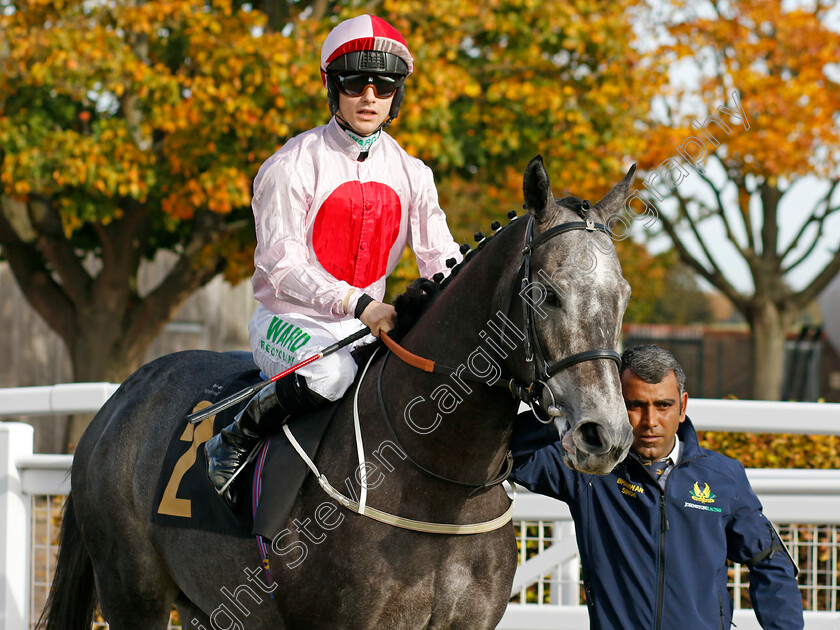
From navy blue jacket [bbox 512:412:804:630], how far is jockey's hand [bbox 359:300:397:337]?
48 cm

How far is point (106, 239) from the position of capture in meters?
10.4

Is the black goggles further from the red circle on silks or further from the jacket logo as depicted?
the jacket logo

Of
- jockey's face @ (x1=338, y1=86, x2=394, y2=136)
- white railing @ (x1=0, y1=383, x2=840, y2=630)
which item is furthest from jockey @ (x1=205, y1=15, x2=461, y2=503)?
white railing @ (x1=0, y1=383, x2=840, y2=630)

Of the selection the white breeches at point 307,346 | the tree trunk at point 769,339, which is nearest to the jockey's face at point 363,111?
the white breeches at point 307,346

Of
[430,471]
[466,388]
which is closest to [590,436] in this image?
[466,388]

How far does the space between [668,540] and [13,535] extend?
3001mm

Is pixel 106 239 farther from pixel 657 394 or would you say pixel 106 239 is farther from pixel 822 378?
pixel 822 378

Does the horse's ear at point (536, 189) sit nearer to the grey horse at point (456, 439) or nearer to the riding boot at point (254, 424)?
the grey horse at point (456, 439)

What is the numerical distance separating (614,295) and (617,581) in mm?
1048

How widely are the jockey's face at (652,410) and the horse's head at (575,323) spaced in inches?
21.6

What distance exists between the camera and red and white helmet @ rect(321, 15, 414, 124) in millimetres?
2869

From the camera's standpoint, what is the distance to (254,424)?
2.71m

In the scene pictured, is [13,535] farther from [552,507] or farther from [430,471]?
[430,471]

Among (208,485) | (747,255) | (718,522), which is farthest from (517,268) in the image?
(747,255)
